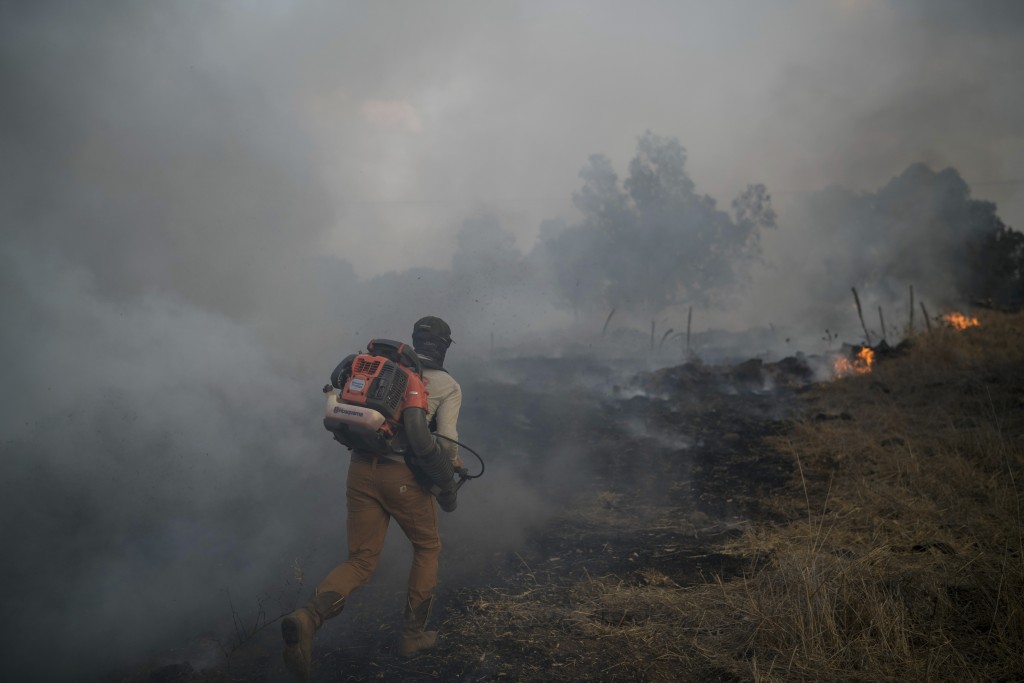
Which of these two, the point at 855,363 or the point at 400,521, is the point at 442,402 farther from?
the point at 855,363

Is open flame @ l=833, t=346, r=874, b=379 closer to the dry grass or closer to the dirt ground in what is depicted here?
the dirt ground

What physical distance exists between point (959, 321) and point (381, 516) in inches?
720

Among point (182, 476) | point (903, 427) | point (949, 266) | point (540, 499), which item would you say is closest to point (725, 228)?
point (949, 266)

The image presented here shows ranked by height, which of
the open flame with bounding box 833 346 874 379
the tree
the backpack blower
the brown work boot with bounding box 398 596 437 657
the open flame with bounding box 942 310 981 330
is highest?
the tree

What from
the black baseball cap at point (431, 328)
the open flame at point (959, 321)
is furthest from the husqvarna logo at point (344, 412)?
the open flame at point (959, 321)

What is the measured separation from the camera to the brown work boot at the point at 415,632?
340 centimetres

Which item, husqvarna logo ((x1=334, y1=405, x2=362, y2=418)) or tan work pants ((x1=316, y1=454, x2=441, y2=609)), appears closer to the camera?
husqvarna logo ((x1=334, y1=405, x2=362, y2=418))

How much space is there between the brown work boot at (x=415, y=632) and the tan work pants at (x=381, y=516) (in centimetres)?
4

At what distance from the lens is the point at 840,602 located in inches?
119

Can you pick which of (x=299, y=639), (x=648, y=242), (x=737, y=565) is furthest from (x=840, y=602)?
(x=648, y=242)

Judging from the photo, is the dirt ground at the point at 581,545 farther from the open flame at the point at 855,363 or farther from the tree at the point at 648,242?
the tree at the point at 648,242

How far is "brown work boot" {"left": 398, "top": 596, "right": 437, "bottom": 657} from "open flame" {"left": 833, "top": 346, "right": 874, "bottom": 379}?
45.2 feet

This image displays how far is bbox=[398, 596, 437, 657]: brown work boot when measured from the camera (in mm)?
3401

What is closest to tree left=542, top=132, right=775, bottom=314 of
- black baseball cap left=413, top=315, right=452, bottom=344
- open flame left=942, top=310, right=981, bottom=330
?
open flame left=942, top=310, right=981, bottom=330
